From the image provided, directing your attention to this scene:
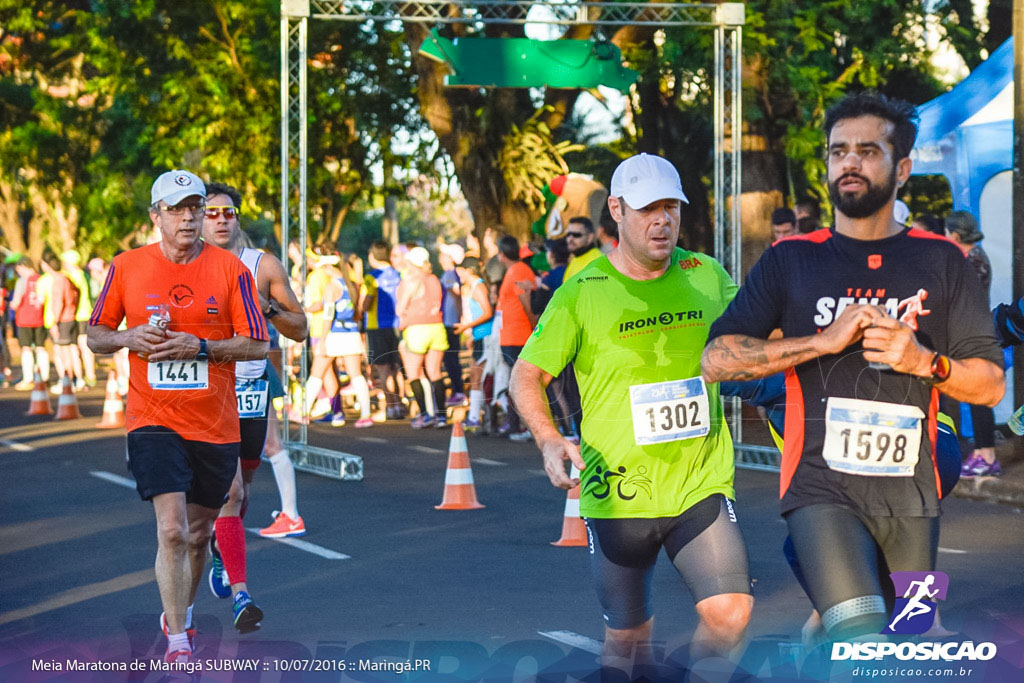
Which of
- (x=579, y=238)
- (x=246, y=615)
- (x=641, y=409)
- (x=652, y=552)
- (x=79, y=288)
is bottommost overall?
(x=246, y=615)

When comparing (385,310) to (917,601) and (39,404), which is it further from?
(917,601)

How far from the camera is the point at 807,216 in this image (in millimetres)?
12734

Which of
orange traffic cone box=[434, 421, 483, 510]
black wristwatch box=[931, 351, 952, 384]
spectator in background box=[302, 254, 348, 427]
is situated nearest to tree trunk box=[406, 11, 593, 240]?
spectator in background box=[302, 254, 348, 427]

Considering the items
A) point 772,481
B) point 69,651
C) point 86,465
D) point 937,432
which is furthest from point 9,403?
point 937,432

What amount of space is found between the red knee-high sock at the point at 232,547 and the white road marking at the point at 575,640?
4.68ft

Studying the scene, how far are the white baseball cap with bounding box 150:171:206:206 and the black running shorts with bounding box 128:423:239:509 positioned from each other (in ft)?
2.96

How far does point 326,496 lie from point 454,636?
5236 mm

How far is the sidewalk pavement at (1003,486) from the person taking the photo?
11.0 metres

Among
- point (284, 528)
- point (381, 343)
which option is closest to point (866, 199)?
point (284, 528)

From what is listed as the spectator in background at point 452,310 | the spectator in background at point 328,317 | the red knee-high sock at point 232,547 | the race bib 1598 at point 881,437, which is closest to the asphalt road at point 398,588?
the red knee-high sock at point 232,547

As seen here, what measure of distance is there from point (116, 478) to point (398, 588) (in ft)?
18.9

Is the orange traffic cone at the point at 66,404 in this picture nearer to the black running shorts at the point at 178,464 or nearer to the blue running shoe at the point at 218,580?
the blue running shoe at the point at 218,580

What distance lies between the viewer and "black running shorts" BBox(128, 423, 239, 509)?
6.02 metres

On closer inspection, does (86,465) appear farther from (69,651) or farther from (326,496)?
(69,651)
